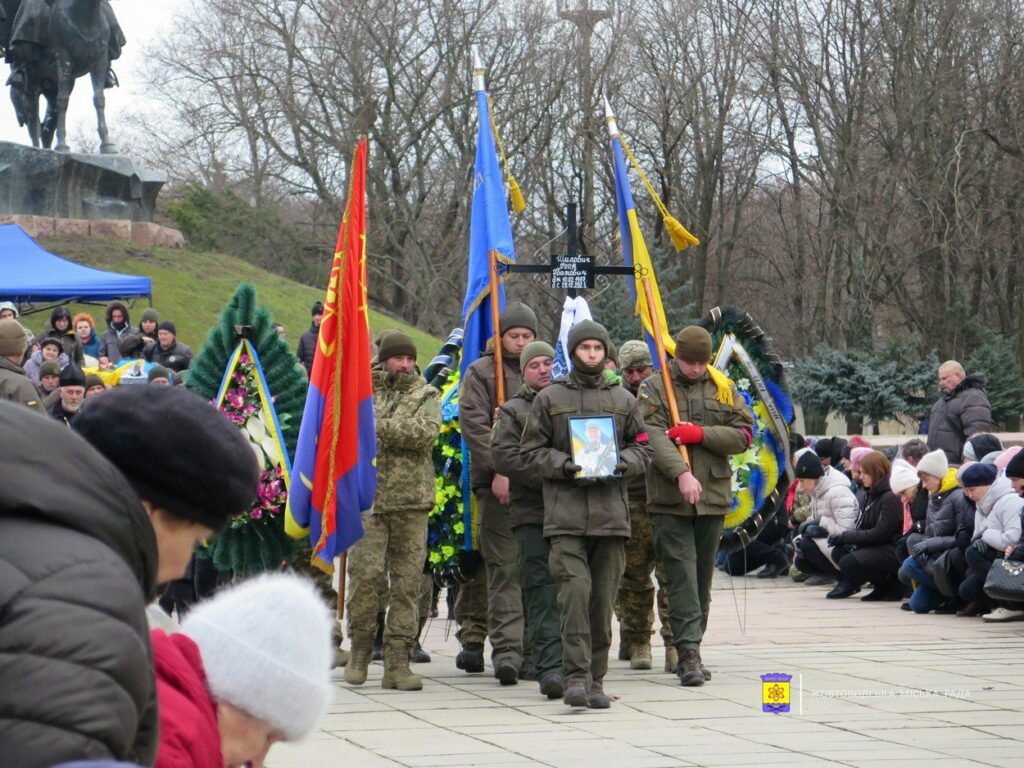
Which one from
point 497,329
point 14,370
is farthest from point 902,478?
point 14,370

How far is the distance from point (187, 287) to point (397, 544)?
1928cm

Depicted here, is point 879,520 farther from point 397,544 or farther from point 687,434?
point 397,544

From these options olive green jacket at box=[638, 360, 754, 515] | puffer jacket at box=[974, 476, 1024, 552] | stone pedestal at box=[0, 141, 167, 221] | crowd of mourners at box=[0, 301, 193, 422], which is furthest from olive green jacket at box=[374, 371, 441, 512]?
stone pedestal at box=[0, 141, 167, 221]

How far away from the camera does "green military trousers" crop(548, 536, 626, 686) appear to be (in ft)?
28.1

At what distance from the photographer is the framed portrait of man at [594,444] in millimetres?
8695

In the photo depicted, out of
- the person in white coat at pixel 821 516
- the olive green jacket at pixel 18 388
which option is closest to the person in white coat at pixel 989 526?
the person in white coat at pixel 821 516

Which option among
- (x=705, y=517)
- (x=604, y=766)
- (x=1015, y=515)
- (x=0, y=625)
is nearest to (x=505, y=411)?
(x=705, y=517)

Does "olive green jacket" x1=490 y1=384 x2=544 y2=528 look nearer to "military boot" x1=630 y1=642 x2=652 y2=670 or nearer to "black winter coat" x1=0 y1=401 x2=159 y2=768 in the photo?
"military boot" x1=630 y1=642 x2=652 y2=670

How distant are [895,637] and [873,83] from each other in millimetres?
27108

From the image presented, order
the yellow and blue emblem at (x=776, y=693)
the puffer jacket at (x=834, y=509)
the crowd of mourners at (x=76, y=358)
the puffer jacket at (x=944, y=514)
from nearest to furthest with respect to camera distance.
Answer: the yellow and blue emblem at (x=776, y=693)
the crowd of mourners at (x=76, y=358)
the puffer jacket at (x=944, y=514)
the puffer jacket at (x=834, y=509)

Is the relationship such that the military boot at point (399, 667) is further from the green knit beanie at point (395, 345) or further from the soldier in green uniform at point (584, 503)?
the green knit beanie at point (395, 345)

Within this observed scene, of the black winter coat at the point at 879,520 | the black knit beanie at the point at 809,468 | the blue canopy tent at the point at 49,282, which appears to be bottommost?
the black winter coat at the point at 879,520

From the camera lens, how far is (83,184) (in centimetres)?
2898

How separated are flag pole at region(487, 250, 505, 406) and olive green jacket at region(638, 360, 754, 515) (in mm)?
841
